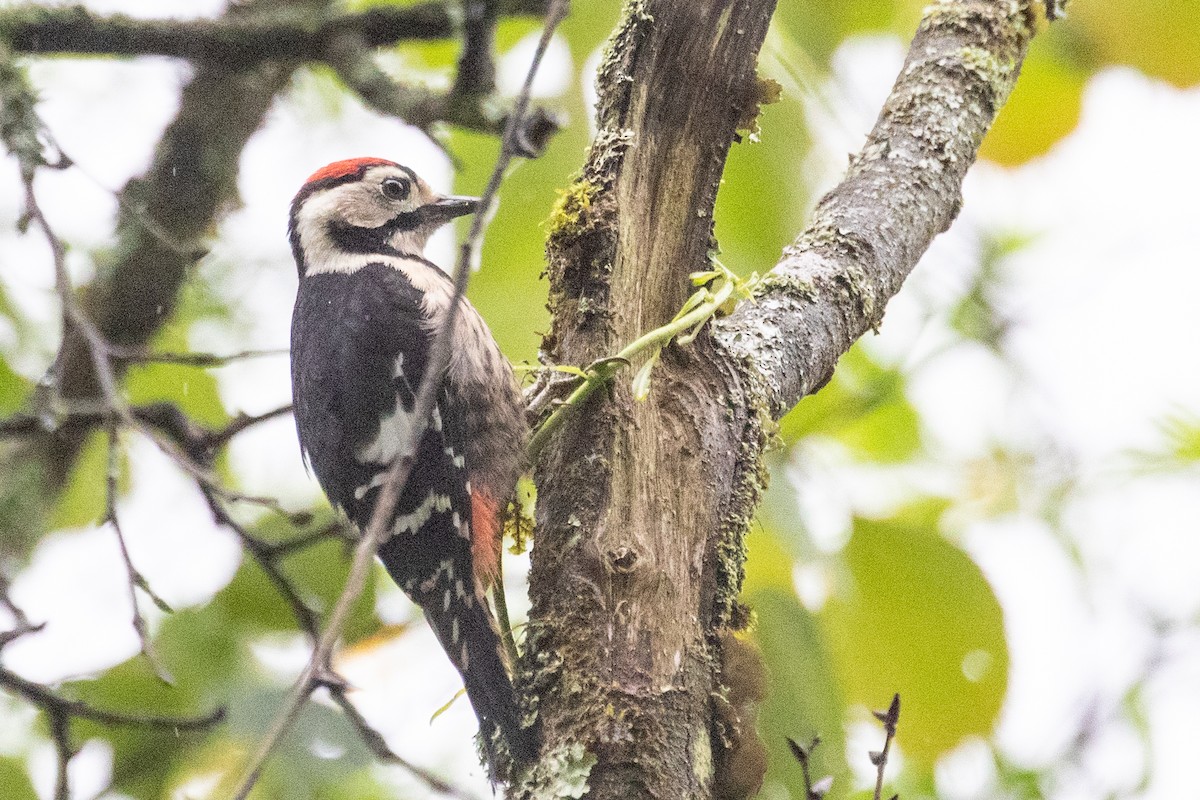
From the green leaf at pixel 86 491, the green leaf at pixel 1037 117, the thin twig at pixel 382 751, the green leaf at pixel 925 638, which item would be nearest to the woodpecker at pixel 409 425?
the thin twig at pixel 382 751

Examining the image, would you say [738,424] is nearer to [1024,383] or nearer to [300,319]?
[300,319]

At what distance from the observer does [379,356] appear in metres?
2.50

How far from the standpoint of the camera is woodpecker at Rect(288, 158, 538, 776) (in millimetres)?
2264

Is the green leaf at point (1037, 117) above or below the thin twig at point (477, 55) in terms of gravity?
above

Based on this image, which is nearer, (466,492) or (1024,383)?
(466,492)

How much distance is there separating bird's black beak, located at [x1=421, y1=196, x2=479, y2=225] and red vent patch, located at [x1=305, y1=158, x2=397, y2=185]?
0.51 ft

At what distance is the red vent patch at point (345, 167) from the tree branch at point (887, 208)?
4.29ft

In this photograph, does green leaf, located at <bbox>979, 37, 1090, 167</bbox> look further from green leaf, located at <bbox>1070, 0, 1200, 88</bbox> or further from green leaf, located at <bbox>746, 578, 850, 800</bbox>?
green leaf, located at <bbox>746, 578, 850, 800</bbox>

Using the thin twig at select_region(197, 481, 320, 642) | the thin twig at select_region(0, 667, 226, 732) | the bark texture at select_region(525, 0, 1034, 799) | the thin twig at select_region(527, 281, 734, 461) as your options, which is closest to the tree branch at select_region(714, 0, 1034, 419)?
the bark texture at select_region(525, 0, 1034, 799)

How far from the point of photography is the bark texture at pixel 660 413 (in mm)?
1478

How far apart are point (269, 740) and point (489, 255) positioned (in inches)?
50.4

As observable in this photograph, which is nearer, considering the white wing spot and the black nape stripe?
the white wing spot

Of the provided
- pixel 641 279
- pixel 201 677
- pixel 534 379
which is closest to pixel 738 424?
pixel 641 279

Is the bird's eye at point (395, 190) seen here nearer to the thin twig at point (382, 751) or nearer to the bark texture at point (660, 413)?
Answer: the bark texture at point (660, 413)
